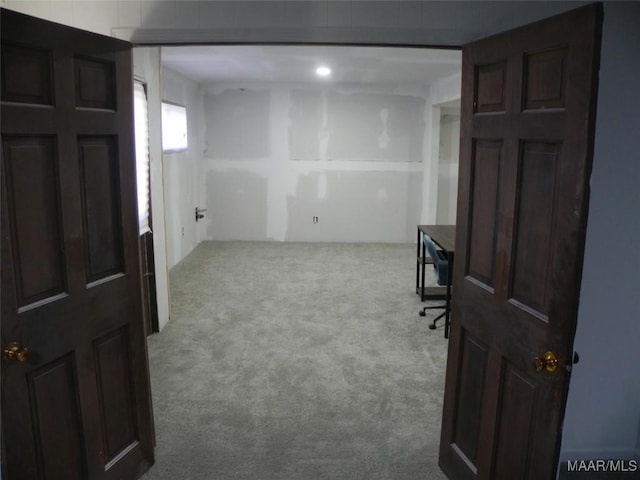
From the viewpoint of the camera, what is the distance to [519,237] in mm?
1824

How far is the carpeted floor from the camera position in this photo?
2.55m

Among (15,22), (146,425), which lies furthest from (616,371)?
(15,22)

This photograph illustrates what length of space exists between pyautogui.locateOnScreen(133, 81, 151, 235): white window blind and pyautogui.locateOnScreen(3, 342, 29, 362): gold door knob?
86.6 inches

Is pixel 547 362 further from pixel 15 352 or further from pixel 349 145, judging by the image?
pixel 349 145

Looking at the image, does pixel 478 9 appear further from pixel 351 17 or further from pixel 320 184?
pixel 320 184

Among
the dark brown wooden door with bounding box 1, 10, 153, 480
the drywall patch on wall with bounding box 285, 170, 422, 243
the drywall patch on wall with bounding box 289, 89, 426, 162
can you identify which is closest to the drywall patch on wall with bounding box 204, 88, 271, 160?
the drywall patch on wall with bounding box 289, 89, 426, 162

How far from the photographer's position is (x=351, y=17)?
2.13 meters

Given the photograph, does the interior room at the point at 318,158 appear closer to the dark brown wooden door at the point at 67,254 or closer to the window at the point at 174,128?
the window at the point at 174,128

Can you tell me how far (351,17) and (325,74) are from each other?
4491 millimetres

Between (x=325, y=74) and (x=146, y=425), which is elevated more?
(x=325, y=74)

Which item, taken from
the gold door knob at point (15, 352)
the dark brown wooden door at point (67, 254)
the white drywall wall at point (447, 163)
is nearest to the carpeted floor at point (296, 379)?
the dark brown wooden door at point (67, 254)

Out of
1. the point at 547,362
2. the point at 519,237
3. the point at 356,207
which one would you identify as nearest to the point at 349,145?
the point at 356,207

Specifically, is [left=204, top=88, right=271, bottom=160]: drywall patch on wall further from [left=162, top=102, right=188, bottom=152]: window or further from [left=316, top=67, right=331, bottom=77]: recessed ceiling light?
[left=316, top=67, right=331, bottom=77]: recessed ceiling light

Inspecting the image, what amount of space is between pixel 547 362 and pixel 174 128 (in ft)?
18.3
